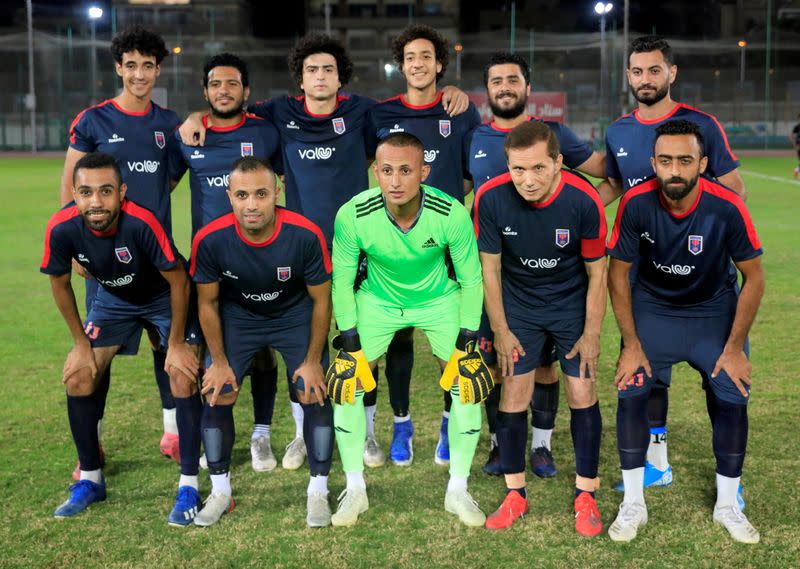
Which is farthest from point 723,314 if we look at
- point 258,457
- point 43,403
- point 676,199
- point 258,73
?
point 258,73

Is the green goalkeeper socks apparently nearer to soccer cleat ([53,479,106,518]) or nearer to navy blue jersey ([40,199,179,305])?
navy blue jersey ([40,199,179,305])

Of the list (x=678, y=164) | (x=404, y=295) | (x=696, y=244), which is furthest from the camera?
(x=404, y=295)

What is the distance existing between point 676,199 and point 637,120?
108cm

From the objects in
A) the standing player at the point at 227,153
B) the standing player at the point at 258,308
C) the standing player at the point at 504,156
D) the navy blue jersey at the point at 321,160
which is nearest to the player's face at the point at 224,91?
the standing player at the point at 227,153

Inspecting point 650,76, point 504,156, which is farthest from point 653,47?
point 504,156

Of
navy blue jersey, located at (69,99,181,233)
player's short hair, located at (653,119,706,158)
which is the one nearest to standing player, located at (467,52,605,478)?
player's short hair, located at (653,119,706,158)

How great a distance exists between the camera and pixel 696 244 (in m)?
4.16

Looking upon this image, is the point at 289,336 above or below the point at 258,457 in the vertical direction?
above

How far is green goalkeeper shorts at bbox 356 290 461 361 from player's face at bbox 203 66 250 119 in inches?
58.8

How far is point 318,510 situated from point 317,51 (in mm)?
2802

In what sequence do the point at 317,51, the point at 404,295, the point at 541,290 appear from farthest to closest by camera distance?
the point at 317,51 → the point at 404,295 → the point at 541,290

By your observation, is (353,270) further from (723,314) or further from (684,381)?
(684,381)

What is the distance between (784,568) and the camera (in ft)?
12.7

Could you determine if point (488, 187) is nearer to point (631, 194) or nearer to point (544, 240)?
point (544, 240)
